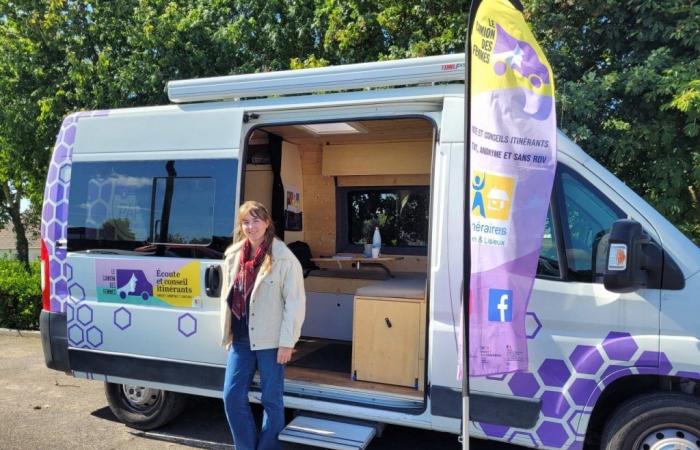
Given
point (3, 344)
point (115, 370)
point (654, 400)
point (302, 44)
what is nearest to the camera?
point (654, 400)

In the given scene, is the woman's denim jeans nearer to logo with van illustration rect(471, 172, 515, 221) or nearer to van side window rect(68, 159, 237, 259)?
van side window rect(68, 159, 237, 259)

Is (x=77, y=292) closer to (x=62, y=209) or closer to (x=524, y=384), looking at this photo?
(x=62, y=209)

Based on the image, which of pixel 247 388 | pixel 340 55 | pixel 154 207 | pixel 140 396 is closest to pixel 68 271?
pixel 154 207

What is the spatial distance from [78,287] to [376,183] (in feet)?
10.9

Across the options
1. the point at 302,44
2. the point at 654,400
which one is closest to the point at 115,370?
the point at 654,400

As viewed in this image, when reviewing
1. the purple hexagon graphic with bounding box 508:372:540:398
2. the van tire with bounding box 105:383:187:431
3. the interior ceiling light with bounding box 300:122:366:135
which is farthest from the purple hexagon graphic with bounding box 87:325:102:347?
the purple hexagon graphic with bounding box 508:372:540:398

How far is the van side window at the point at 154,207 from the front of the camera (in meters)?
3.99

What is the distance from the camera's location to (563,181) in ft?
10.4

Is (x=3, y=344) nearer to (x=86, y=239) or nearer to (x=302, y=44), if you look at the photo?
(x=86, y=239)

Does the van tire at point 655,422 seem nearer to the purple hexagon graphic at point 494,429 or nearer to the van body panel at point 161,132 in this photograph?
the purple hexagon graphic at point 494,429

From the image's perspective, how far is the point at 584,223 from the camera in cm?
315

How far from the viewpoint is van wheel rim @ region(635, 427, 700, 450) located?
285 cm

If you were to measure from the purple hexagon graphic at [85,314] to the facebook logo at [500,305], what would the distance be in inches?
129

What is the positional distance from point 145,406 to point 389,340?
7.13 ft
